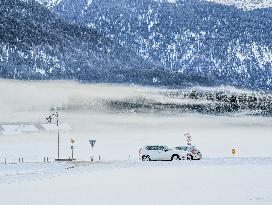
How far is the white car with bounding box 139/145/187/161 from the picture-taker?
79.0 metres

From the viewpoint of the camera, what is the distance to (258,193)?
39.8 metres

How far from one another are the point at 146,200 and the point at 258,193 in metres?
6.91

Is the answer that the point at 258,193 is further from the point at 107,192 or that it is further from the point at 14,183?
the point at 14,183

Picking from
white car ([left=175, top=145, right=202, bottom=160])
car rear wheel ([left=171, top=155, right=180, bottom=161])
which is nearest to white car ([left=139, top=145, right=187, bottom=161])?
car rear wheel ([left=171, top=155, right=180, bottom=161])

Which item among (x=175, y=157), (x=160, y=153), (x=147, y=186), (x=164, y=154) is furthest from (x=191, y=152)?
(x=147, y=186)

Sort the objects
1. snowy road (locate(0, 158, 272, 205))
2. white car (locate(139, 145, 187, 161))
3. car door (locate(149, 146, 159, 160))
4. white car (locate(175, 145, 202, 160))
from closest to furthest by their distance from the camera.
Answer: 1. snowy road (locate(0, 158, 272, 205))
2. white car (locate(139, 145, 187, 161))
3. car door (locate(149, 146, 159, 160))
4. white car (locate(175, 145, 202, 160))

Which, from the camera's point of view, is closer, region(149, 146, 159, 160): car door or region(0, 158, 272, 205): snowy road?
region(0, 158, 272, 205): snowy road

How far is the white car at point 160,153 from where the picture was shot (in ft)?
259

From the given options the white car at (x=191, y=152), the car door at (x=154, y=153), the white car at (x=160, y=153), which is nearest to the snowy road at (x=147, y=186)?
the white car at (x=160, y=153)

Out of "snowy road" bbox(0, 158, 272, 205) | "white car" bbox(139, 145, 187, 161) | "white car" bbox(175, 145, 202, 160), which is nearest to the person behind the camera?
"snowy road" bbox(0, 158, 272, 205)

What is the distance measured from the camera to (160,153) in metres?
79.4

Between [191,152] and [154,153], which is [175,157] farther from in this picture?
[154,153]

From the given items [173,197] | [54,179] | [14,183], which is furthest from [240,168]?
[173,197]

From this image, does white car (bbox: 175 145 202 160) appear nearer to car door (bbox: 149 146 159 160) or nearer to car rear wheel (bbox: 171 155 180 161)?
car rear wheel (bbox: 171 155 180 161)
